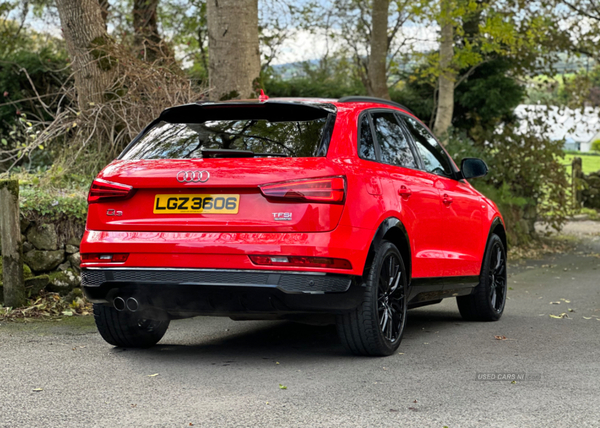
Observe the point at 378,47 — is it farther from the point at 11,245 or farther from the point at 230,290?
the point at 230,290

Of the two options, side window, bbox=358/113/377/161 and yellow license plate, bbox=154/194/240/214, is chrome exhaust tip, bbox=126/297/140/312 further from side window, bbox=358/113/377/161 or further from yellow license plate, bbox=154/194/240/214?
side window, bbox=358/113/377/161

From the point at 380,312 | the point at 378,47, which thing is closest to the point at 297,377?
the point at 380,312

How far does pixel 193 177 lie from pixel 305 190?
2.35 feet

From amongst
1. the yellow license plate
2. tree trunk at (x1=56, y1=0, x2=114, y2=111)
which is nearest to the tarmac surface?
the yellow license plate

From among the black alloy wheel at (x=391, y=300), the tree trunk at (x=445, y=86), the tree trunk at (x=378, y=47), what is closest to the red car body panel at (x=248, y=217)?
the black alloy wheel at (x=391, y=300)

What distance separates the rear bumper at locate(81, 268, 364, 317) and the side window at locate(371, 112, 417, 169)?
4.06 ft

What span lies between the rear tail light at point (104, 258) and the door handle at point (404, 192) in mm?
1965

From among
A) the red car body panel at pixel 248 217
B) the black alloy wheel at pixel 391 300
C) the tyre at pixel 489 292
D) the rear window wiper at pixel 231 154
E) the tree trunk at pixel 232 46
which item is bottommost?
the tyre at pixel 489 292

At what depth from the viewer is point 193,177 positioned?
16.9 feet

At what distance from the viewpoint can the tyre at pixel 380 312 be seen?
5.37 meters

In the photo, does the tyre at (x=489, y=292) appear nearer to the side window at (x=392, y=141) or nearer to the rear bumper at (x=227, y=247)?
the side window at (x=392, y=141)

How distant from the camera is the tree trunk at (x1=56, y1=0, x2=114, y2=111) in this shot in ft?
34.6

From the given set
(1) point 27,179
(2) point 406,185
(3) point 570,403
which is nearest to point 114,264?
(2) point 406,185

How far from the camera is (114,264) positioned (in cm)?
529
